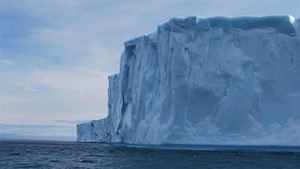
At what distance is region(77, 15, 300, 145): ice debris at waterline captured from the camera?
31.4 m

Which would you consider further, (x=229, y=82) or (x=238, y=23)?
(x=238, y=23)

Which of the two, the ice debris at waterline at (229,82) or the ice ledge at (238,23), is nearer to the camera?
the ice debris at waterline at (229,82)

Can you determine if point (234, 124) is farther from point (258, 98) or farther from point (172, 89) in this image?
point (172, 89)

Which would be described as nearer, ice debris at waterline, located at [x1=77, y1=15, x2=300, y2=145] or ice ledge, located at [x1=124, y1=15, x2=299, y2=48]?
ice debris at waterline, located at [x1=77, y1=15, x2=300, y2=145]

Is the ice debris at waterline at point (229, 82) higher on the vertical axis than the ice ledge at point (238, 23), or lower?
lower

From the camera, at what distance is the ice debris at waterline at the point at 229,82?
103 ft

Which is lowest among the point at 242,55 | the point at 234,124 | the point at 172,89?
the point at 234,124

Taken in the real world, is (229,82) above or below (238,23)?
below

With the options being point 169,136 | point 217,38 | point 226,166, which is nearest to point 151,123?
point 169,136

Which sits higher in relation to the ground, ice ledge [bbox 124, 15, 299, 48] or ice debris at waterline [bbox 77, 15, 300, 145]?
ice ledge [bbox 124, 15, 299, 48]

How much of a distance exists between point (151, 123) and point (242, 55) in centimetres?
849

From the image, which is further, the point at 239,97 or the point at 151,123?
the point at 151,123

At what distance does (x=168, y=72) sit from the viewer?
112 feet

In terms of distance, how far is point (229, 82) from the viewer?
32000 millimetres
